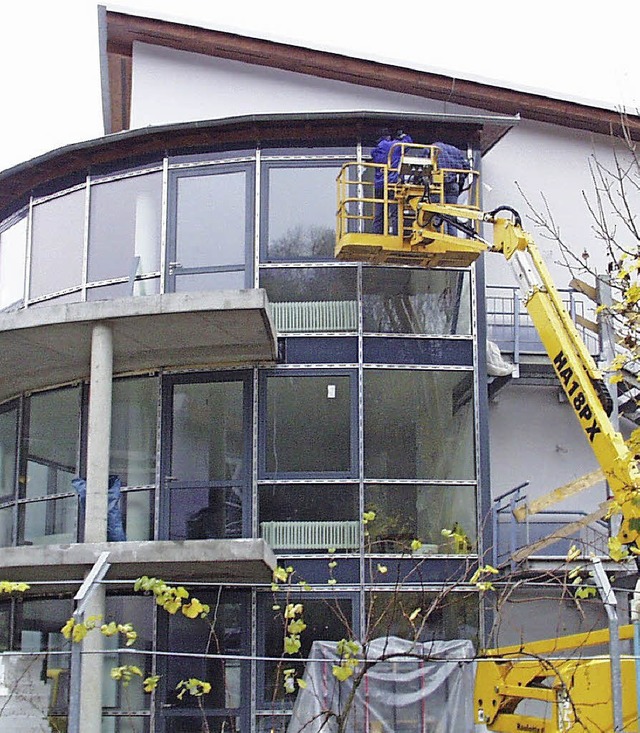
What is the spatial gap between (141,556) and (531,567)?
4.70m

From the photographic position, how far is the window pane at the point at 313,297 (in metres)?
15.6

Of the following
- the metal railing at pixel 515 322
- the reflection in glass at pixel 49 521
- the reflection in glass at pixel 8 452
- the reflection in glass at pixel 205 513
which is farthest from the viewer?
the reflection in glass at pixel 8 452

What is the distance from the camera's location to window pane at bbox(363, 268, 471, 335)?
15695mm

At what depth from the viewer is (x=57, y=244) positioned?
56.1 ft

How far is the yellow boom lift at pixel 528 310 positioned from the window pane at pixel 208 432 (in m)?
2.35

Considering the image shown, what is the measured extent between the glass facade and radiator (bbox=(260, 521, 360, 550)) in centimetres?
2

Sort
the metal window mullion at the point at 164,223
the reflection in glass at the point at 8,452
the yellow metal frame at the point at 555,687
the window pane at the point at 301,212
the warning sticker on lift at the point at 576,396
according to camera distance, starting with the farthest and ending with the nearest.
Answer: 1. the reflection in glass at the point at 8,452
2. the metal window mullion at the point at 164,223
3. the window pane at the point at 301,212
4. the warning sticker on lift at the point at 576,396
5. the yellow metal frame at the point at 555,687

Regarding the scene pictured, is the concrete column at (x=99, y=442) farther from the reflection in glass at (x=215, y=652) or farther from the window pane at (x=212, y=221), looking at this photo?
the window pane at (x=212, y=221)

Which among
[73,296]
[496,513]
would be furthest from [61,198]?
[496,513]

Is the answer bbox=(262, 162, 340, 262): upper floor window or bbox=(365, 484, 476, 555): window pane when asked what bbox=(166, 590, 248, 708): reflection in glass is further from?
→ bbox=(262, 162, 340, 262): upper floor window

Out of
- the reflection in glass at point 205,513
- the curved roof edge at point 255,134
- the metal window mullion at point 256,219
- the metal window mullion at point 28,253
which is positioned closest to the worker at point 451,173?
the curved roof edge at point 255,134

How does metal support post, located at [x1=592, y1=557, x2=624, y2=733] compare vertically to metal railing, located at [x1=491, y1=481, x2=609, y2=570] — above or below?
below

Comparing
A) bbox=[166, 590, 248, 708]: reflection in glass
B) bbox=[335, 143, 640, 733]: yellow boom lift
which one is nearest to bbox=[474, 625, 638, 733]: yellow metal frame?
bbox=[335, 143, 640, 733]: yellow boom lift

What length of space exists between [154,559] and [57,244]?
5.50 m
